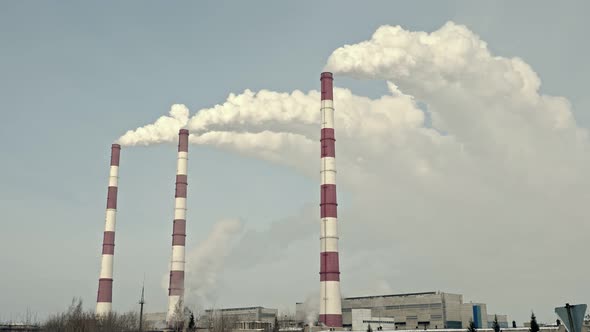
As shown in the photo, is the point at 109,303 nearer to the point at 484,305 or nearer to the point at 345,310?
the point at 345,310

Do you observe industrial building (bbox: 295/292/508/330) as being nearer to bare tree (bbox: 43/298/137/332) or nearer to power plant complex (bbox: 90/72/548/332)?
power plant complex (bbox: 90/72/548/332)

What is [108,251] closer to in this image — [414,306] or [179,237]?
[179,237]

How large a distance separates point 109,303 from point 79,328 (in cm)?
1378

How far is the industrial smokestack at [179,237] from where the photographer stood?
65250 millimetres

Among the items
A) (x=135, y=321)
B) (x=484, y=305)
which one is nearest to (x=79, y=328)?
(x=135, y=321)

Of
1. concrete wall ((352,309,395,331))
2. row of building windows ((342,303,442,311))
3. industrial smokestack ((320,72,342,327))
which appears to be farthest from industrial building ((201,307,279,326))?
industrial smokestack ((320,72,342,327))

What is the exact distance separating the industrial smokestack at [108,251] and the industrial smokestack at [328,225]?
1119 inches

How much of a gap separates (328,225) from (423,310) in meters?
36.5

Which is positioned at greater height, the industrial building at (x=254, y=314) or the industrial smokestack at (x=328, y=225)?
the industrial smokestack at (x=328, y=225)

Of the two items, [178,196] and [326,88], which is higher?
[326,88]

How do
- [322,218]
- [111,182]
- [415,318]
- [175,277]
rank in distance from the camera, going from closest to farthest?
[322,218] < [175,277] < [111,182] < [415,318]

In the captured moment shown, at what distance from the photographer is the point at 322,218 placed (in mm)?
53500

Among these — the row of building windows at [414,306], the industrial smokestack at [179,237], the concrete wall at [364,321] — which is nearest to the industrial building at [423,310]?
the row of building windows at [414,306]

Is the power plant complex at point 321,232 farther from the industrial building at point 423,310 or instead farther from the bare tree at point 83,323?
the industrial building at point 423,310
